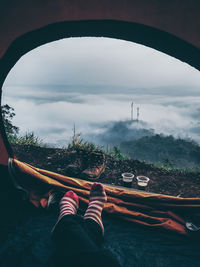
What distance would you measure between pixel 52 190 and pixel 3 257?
1.85 ft

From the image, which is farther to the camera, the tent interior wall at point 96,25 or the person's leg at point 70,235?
the tent interior wall at point 96,25

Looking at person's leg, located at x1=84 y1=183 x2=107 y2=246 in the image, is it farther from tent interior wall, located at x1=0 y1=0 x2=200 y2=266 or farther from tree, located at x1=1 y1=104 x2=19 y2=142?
tree, located at x1=1 y1=104 x2=19 y2=142

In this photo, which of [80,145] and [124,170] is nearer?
[124,170]

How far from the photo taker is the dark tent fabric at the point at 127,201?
1391mm

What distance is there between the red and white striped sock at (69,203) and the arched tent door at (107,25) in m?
1.14

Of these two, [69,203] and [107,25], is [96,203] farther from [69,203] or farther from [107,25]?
[107,25]

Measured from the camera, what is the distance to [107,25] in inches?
56.8

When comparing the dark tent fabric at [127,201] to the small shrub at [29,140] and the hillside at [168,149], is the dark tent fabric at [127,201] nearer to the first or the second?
the small shrub at [29,140]

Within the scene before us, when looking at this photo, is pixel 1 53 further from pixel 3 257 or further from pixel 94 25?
pixel 3 257

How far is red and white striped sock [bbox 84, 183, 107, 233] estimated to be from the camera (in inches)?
52.0

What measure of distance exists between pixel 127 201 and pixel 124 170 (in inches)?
46.4

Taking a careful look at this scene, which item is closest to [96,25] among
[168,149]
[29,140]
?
[29,140]

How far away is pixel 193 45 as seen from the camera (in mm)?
1271

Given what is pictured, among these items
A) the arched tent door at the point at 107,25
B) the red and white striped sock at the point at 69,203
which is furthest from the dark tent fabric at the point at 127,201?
the arched tent door at the point at 107,25
